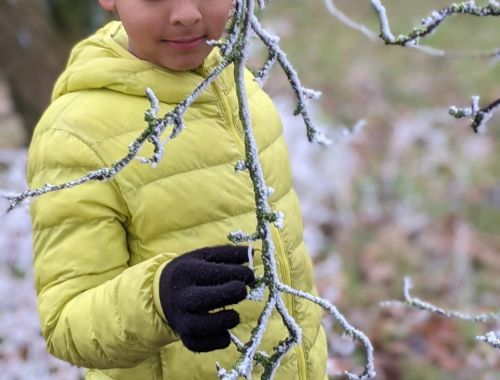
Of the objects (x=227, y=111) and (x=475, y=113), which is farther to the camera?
(x=227, y=111)

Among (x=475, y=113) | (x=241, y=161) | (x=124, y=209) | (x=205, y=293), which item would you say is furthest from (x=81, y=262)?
(x=475, y=113)

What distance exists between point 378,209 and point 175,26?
387 cm

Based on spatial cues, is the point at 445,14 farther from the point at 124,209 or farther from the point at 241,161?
the point at 124,209

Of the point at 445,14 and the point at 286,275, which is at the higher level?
the point at 445,14

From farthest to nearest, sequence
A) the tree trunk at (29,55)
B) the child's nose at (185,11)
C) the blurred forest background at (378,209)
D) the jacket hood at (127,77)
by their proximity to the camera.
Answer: the tree trunk at (29,55) → the blurred forest background at (378,209) → the jacket hood at (127,77) → the child's nose at (185,11)

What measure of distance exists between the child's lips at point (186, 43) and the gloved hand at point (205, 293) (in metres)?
0.42

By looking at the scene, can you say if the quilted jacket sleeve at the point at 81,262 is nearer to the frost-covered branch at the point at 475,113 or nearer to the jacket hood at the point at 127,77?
the jacket hood at the point at 127,77

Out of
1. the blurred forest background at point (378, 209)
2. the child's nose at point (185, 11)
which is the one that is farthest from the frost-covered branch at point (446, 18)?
the blurred forest background at point (378, 209)

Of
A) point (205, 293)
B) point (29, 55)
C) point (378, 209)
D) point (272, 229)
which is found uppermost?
point (378, 209)

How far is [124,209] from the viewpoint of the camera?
65.4 inches

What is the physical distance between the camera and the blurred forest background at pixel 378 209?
395 cm

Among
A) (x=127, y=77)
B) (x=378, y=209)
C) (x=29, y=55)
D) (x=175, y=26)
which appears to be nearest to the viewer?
(x=175, y=26)

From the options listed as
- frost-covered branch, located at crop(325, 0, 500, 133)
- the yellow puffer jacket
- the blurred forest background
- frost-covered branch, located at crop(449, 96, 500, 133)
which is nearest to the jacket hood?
the yellow puffer jacket

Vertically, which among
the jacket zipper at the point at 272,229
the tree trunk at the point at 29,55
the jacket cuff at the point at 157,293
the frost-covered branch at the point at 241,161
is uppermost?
the tree trunk at the point at 29,55
